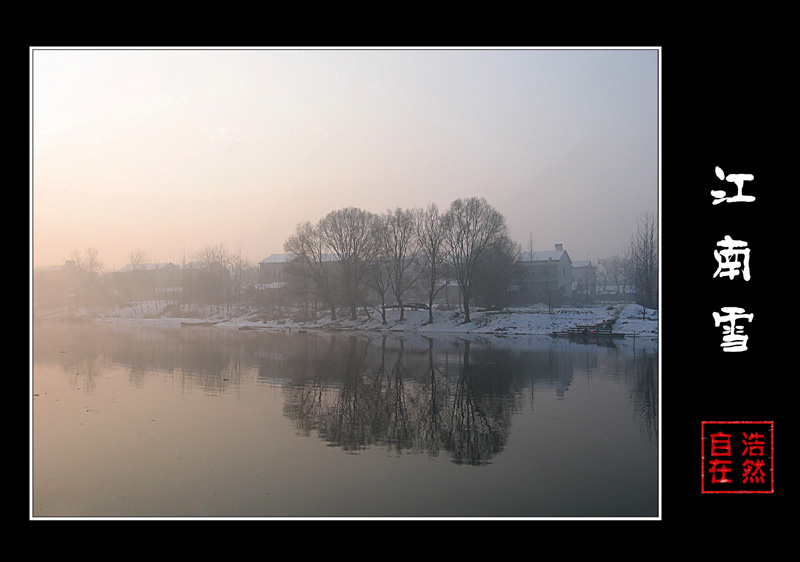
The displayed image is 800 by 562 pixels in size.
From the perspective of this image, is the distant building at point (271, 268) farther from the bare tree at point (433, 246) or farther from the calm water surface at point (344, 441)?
the calm water surface at point (344, 441)

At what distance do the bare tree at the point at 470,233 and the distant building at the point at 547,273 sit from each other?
12748 mm

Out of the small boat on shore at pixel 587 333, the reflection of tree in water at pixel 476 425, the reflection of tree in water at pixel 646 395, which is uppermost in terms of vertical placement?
the reflection of tree in water at pixel 476 425

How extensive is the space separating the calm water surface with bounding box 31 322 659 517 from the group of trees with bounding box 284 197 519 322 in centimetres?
3085

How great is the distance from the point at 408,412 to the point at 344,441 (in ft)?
10.2

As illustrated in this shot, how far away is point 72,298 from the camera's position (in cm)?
6131

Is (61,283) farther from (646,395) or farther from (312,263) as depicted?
(646,395)

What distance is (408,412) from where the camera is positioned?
1395cm

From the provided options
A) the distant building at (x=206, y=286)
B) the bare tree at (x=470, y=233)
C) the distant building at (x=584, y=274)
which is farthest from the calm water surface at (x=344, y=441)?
the distant building at (x=584, y=274)

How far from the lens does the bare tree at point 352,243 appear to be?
56.2 metres

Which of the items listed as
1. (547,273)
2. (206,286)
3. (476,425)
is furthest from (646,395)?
(206,286)
